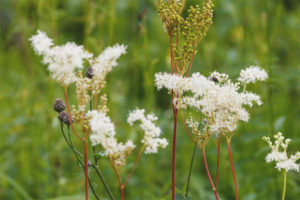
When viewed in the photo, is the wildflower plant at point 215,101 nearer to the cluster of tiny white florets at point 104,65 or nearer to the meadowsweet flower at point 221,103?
the meadowsweet flower at point 221,103

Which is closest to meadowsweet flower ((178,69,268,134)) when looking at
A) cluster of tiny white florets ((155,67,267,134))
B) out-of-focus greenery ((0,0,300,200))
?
cluster of tiny white florets ((155,67,267,134))

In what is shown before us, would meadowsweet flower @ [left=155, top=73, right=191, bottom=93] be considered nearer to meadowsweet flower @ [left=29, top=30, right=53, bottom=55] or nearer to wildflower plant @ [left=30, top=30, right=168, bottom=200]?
wildflower plant @ [left=30, top=30, right=168, bottom=200]

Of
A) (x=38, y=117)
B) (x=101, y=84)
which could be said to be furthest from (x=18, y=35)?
(x=101, y=84)

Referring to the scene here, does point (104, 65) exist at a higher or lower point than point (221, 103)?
higher

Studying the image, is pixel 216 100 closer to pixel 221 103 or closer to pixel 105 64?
pixel 221 103

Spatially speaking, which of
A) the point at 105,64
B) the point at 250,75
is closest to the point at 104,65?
the point at 105,64

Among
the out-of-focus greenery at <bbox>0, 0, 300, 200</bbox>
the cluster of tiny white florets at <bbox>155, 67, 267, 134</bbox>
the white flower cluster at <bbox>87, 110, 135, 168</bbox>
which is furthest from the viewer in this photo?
the out-of-focus greenery at <bbox>0, 0, 300, 200</bbox>

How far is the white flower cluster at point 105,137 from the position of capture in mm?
1095

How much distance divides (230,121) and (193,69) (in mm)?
3110

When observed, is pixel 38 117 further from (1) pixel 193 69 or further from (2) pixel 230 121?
(2) pixel 230 121

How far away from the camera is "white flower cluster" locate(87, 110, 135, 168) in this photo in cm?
109

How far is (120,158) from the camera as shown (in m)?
1.20

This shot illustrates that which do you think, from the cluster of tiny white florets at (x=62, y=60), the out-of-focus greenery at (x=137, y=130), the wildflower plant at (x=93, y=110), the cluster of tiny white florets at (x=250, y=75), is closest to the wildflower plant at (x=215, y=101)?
the cluster of tiny white florets at (x=250, y=75)

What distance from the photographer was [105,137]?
112 centimetres
